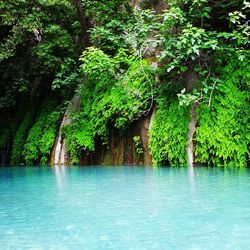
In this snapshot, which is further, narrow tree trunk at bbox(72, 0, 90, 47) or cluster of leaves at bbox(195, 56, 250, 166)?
narrow tree trunk at bbox(72, 0, 90, 47)

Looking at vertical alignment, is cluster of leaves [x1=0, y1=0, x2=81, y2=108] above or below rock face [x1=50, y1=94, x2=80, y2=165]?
above

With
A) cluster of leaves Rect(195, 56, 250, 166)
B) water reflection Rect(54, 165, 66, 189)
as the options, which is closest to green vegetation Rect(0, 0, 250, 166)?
cluster of leaves Rect(195, 56, 250, 166)

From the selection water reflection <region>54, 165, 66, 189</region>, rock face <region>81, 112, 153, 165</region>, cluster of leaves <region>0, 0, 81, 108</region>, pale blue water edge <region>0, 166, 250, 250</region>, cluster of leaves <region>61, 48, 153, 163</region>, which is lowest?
pale blue water edge <region>0, 166, 250, 250</region>

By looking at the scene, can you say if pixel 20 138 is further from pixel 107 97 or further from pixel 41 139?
pixel 107 97

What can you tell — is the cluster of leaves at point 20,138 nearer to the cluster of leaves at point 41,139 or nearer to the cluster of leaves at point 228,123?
the cluster of leaves at point 41,139

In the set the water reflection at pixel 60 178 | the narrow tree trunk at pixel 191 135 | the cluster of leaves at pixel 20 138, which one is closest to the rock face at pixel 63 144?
the cluster of leaves at pixel 20 138

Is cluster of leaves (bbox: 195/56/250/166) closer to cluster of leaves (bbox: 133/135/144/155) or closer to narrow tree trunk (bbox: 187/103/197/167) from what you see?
narrow tree trunk (bbox: 187/103/197/167)

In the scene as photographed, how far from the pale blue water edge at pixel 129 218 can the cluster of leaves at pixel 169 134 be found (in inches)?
171

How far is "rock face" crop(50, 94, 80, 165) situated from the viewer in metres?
12.4

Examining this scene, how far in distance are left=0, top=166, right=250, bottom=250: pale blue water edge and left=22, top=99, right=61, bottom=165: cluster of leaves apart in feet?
25.2

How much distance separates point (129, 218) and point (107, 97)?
8.41 metres

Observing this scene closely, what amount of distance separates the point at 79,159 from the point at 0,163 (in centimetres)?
434

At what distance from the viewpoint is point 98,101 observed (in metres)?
12.0

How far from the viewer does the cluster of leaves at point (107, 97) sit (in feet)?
35.6
